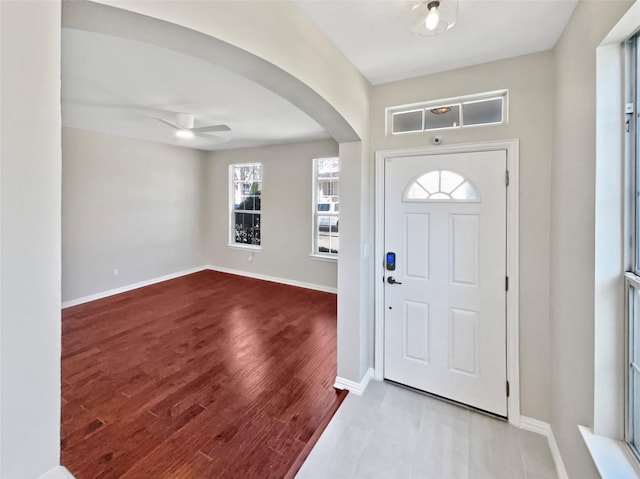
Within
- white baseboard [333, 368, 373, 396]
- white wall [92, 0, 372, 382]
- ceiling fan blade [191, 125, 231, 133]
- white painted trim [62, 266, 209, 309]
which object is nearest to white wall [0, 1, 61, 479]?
white wall [92, 0, 372, 382]

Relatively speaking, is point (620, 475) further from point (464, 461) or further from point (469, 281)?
point (469, 281)

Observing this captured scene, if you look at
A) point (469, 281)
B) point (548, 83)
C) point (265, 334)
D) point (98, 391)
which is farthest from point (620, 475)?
point (98, 391)

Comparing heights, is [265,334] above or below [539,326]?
below

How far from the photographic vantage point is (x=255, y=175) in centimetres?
615

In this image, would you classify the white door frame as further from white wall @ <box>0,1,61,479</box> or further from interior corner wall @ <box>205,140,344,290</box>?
interior corner wall @ <box>205,140,344,290</box>

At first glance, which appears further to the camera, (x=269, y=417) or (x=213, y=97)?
(x=213, y=97)

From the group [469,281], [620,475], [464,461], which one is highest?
[469,281]

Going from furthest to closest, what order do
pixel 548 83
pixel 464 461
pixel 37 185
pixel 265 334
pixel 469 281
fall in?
pixel 265 334
pixel 469 281
pixel 548 83
pixel 464 461
pixel 37 185

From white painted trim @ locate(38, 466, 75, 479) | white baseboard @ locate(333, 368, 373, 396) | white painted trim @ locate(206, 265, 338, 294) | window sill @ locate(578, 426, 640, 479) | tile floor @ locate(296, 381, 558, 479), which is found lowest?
tile floor @ locate(296, 381, 558, 479)

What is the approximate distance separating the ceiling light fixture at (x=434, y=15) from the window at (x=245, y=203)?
4.86 metres

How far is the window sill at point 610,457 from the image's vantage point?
1188 millimetres

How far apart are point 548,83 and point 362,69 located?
127 cm

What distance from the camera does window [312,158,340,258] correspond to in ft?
17.3

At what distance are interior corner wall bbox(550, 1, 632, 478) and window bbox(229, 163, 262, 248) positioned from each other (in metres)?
5.07
